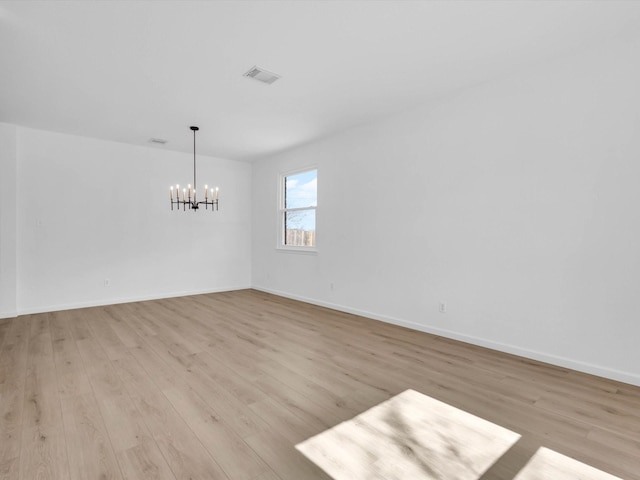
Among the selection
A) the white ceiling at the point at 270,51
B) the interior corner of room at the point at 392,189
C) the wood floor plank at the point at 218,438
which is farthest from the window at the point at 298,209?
the wood floor plank at the point at 218,438

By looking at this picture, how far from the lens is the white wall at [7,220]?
4.59m

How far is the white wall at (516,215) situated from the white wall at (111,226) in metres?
3.17

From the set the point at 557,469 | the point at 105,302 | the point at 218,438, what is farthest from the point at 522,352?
the point at 105,302

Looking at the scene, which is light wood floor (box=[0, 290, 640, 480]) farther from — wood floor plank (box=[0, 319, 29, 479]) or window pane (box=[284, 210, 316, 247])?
window pane (box=[284, 210, 316, 247])

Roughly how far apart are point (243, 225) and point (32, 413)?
207 inches

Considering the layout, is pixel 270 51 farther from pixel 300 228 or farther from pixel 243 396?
pixel 300 228

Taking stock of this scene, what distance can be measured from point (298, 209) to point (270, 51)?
10.9 feet

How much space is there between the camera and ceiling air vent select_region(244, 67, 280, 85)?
10.3 ft

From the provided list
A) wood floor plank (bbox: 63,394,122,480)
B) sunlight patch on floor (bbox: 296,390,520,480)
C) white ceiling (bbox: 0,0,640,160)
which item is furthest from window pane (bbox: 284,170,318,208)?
wood floor plank (bbox: 63,394,122,480)

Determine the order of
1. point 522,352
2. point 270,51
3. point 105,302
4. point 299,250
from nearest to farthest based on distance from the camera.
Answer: point 270,51
point 522,352
point 105,302
point 299,250

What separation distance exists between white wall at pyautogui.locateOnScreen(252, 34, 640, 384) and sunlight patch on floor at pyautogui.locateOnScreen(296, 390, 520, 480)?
1.51 metres

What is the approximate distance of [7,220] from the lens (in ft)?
15.1

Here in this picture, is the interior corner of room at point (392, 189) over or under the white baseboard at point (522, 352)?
over

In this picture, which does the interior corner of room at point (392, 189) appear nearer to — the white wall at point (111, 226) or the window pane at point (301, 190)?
the white wall at point (111, 226)
